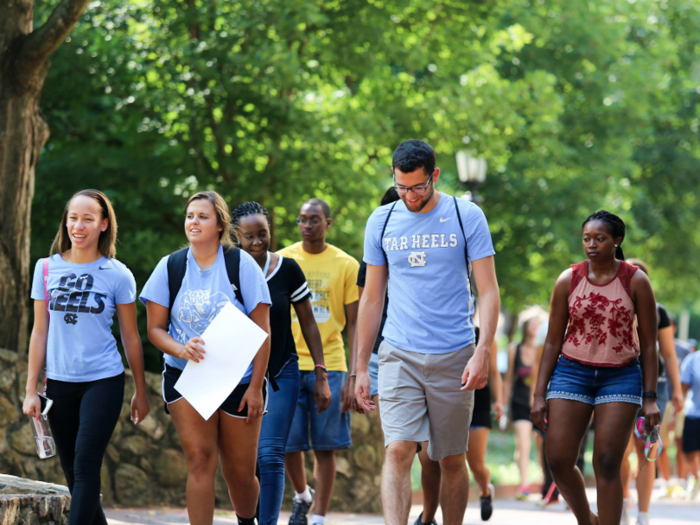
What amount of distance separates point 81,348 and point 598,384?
9.56ft

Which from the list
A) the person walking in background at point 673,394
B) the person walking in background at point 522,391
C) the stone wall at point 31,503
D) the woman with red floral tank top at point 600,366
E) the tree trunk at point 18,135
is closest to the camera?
the stone wall at point 31,503

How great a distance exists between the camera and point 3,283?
339 inches

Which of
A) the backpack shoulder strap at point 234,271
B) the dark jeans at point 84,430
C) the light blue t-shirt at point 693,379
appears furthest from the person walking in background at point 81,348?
the light blue t-shirt at point 693,379

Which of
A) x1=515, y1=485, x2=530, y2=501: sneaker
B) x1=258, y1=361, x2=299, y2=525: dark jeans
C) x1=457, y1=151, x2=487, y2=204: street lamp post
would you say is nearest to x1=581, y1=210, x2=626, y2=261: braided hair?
x1=258, y1=361, x2=299, y2=525: dark jeans

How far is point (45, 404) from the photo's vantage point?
5.21 metres

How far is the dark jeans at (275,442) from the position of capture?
5.84m

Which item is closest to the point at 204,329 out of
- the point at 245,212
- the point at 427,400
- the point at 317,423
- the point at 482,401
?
the point at 427,400

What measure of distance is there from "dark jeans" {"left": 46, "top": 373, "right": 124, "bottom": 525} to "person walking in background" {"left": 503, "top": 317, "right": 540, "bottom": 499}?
7253 millimetres

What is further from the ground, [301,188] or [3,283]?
[301,188]

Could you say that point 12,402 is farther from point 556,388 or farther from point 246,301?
point 556,388

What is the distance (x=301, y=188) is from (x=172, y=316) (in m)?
7.36

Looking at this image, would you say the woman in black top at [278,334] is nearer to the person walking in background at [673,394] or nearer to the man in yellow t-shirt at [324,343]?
the man in yellow t-shirt at [324,343]

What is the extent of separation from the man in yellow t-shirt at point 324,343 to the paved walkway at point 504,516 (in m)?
1.33

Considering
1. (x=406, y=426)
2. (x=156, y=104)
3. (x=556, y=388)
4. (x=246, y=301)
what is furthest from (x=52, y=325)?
(x=156, y=104)
